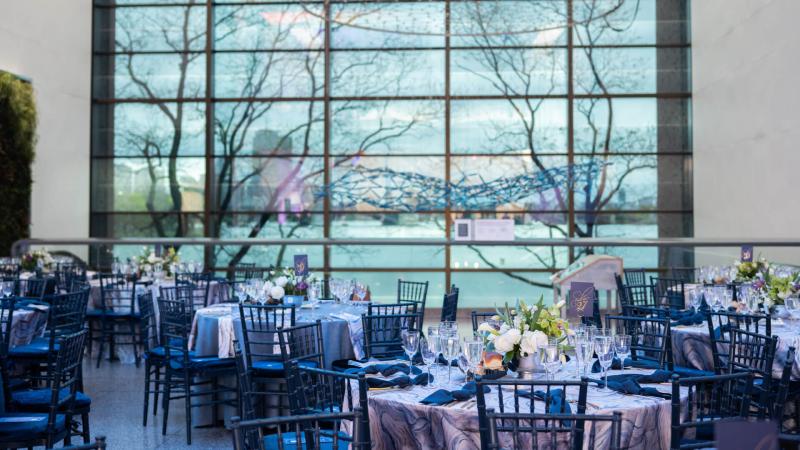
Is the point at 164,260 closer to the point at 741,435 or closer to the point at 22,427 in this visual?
the point at 22,427

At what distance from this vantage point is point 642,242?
994cm

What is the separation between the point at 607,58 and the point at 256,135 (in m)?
5.97

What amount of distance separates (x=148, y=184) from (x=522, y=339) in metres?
11.9

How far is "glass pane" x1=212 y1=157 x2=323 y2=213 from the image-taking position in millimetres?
14406

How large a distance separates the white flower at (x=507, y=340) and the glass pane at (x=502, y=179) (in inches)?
391

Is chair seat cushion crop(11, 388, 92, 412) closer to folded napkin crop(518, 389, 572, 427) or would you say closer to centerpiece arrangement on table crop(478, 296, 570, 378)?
centerpiece arrangement on table crop(478, 296, 570, 378)

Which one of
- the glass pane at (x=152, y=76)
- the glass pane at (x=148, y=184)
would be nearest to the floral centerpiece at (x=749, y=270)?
the glass pane at (x=148, y=184)

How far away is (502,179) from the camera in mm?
13875

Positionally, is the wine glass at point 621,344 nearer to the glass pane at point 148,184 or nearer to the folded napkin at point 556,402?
the folded napkin at point 556,402

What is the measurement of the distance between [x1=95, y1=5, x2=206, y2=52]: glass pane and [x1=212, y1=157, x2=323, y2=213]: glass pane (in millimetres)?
2137

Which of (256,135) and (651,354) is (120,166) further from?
(651,354)

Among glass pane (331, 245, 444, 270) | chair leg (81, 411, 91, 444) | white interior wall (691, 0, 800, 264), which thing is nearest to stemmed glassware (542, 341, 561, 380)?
chair leg (81, 411, 91, 444)

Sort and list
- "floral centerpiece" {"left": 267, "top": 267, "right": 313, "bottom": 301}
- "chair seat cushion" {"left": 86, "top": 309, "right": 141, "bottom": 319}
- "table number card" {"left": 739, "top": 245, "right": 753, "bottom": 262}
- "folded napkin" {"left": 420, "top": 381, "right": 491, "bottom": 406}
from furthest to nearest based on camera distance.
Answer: "chair seat cushion" {"left": 86, "top": 309, "right": 141, "bottom": 319} → "table number card" {"left": 739, "top": 245, "right": 753, "bottom": 262} → "floral centerpiece" {"left": 267, "top": 267, "right": 313, "bottom": 301} → "folded napkin" {"left": 420, "top": 381, "right": 491, "bottom": 406}

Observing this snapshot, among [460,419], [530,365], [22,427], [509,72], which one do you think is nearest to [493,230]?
[509,72]
